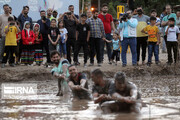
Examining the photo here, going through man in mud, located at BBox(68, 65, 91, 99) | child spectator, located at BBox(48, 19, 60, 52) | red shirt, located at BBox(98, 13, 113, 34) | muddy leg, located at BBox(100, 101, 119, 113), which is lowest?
muddy leg, located at BBox(100, 101, 119, 113)

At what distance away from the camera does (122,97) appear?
6582 millimetres

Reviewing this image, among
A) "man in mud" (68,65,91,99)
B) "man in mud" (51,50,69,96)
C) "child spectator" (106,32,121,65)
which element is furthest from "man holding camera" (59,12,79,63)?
"man in mud" (68,65,91,99)

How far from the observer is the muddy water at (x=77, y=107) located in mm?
6492

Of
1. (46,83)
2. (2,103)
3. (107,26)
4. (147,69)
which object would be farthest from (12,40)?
(2,103)

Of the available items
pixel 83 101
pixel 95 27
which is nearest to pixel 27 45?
pixel 95 27

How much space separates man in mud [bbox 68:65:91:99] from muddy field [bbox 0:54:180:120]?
23cm

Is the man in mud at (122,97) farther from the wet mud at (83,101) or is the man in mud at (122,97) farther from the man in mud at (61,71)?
the man in mud at (61,71)

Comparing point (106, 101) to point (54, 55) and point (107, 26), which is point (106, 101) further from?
point (107, 26)

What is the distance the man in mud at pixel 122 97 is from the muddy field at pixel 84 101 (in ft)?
0.62

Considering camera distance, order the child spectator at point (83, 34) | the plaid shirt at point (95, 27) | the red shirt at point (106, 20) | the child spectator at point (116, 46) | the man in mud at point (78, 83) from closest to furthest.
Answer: the man in mud at point (78, 83)
the child spectator at point (83, 34)
the plaid shirt at point (95, 27)
the red shirt at point (106, 20)
the child spectator at point (116, 46)

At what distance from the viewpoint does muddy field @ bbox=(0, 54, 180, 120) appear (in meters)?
6.60

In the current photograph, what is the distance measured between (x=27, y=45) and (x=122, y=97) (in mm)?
7937

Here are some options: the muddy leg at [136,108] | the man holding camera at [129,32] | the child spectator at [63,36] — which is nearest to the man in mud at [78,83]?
the muddy leg at [136,108]

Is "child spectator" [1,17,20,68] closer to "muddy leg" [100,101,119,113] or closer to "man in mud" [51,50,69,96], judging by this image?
"man in mud" [51,50,69,96]
